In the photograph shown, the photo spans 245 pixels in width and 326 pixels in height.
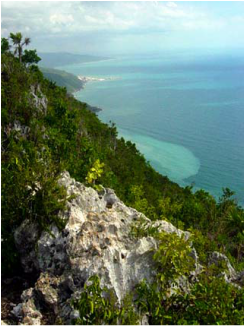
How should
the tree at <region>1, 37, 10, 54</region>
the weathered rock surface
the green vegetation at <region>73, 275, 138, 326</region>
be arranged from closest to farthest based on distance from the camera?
the green vegetation at <region>73, 275, 138, 326</region> → the weathered rock surface → the tree at <region>1, 37, 10, 54</region>

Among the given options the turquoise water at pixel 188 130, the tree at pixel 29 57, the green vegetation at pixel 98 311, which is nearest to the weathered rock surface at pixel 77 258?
the green vegetation at pixel 98 311

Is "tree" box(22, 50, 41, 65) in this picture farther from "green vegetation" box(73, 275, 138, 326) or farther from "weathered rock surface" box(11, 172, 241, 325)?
"green vegetation" box(73, 275, 138, 326)

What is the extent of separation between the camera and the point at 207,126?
11394cm

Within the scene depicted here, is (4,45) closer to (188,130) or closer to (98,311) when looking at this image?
(98,311)

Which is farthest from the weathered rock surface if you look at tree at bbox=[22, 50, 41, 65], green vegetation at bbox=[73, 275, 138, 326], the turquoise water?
the turquoise water

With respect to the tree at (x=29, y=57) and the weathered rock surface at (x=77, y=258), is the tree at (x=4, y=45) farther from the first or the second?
the weathered rock surface at (x=77, y=258)

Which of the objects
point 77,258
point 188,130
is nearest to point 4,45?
point 77,258

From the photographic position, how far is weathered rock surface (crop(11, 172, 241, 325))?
7655 millimetres

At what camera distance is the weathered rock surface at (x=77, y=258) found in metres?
7.66

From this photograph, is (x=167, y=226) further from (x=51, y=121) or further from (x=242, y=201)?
(x=242, y=201)

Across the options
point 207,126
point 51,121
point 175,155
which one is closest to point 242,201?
point 175,155

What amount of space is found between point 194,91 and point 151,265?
7289 inches

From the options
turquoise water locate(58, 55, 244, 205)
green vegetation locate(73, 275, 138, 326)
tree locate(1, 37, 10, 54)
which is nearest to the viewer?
green vegetation locate(73, 275, 138, 326)

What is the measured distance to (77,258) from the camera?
8164 millimetres
